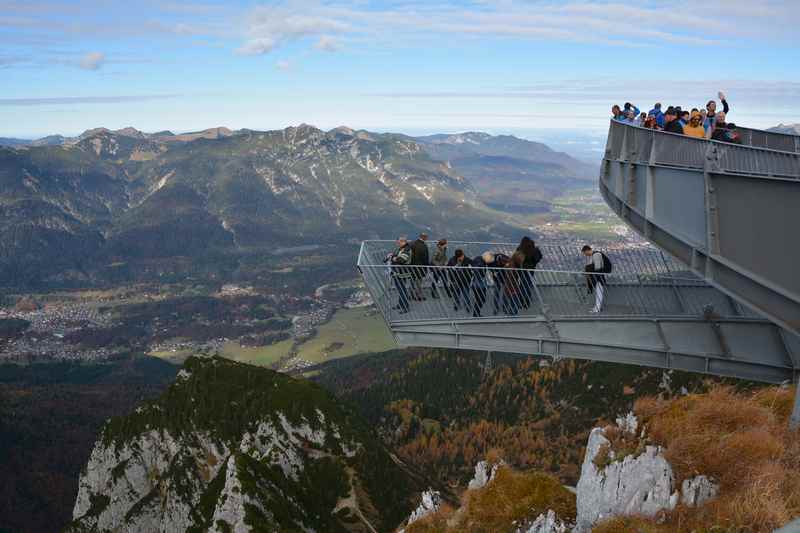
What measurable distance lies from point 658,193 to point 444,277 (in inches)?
265

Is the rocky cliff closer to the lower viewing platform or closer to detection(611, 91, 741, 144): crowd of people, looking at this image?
the lower viewing platform

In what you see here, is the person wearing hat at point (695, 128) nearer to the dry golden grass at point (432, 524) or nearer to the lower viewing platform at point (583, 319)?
the lower viewing platform at point (583, 319)

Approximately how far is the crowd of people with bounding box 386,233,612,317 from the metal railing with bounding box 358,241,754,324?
0.10 feet

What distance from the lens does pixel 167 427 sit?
7575cm

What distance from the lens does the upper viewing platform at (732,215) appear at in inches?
515

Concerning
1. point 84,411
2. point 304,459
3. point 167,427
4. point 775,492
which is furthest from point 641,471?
point 84,411

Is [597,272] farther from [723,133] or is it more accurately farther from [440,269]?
[723,133]

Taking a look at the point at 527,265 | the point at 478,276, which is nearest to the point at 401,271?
the point at 478,276

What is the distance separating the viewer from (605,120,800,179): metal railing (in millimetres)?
13445

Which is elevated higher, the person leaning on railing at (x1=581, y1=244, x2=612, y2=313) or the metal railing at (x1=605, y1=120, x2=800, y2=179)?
the metal railing at (x1=605, y1=120, x2=800, y2=179)

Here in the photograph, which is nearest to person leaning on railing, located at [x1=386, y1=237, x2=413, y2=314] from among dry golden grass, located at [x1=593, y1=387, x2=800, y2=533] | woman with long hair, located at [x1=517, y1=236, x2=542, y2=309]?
woman with long hair, located at [x1=517, y1=236, x2=542, y2=309]

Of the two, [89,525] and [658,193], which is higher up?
[658,193]

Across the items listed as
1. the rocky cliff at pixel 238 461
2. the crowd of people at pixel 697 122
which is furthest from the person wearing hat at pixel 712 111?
→ the rocky cliff at pixel 238 461

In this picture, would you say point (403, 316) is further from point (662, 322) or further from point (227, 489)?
point (227, 489)
